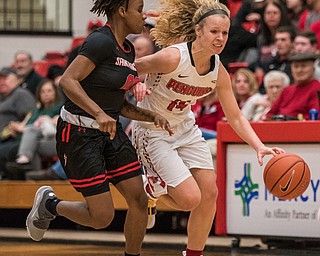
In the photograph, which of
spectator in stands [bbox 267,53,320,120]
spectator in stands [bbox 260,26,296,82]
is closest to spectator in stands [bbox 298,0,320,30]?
spectator in stands [bbox 260,26,296,82]

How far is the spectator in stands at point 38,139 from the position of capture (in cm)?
1038

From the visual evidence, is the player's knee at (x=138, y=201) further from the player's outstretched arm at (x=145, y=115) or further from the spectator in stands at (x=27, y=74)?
the spectator in stands at (x=27, y=74)

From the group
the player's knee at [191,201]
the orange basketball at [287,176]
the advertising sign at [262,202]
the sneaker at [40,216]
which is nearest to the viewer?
the player's knee at [191,201]

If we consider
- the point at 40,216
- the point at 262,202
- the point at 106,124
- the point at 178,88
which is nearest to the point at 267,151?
the point at 178,88

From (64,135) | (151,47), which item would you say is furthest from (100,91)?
(151,47)

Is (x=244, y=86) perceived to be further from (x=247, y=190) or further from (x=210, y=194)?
(x=210, y=194)

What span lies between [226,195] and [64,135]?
Answer: 293 cm

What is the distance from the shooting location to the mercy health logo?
836cm

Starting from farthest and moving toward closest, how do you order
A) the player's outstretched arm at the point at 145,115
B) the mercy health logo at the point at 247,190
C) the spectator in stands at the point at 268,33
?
1. the spectator in stands at the point at 268,33
2. the mercy health logo at the point at 247,190
3. the player's outstretched arm at the point at 145,115

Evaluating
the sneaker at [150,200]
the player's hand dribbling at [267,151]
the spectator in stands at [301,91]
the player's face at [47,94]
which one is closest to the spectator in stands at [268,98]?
the spectator in stands at [301,91]

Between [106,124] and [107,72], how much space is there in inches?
18.8

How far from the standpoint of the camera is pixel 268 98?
9.58m

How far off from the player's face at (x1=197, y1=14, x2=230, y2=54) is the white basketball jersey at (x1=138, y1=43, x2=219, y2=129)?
195mm

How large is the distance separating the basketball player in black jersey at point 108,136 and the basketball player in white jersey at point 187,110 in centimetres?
29
